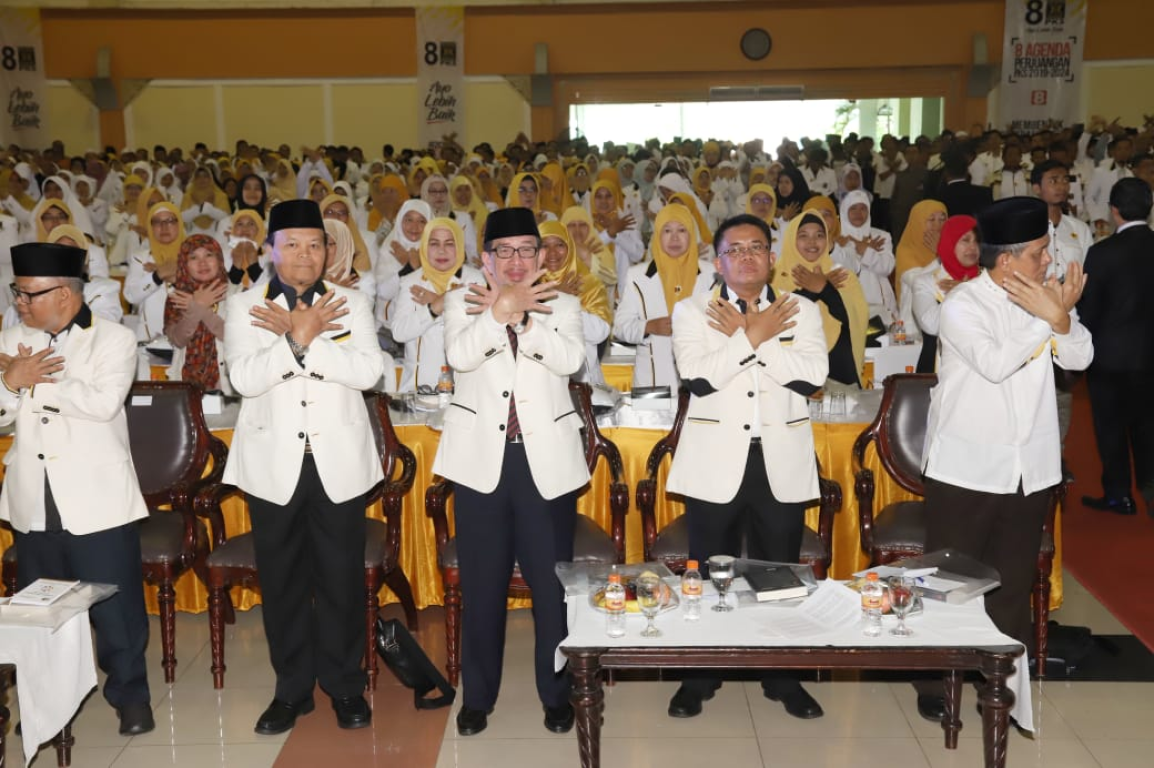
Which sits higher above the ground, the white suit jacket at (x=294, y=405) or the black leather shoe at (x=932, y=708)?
the white suit jacket at (x=294, y=405)

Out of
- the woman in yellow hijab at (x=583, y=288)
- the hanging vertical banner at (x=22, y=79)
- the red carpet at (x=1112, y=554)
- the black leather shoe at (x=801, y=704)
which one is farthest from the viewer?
the hanging vertical banner at (x=22, y=79)

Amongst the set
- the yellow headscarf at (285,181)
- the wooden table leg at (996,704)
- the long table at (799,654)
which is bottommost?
the wooden table leg at (996,704)

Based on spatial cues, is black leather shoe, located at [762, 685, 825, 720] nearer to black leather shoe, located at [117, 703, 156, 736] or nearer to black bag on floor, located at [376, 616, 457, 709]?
black bag on floor, located at [376, 616, 457, 709]

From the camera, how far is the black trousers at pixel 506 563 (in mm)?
3613

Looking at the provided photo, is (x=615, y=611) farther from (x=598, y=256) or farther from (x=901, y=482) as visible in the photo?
(x=598, y=256)

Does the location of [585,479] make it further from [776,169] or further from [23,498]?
[776,169]

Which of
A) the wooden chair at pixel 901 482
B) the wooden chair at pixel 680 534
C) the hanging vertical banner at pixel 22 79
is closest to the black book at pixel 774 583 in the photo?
the wooden chair at pixel 680 534

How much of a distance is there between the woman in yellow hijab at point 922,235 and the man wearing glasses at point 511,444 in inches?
140

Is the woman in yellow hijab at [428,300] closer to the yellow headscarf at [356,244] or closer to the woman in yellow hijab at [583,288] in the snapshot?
the woman in yellow hijab at [583,288]

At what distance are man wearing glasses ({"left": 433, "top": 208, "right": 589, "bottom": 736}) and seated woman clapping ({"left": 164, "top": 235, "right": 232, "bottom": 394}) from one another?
1735 millimetres

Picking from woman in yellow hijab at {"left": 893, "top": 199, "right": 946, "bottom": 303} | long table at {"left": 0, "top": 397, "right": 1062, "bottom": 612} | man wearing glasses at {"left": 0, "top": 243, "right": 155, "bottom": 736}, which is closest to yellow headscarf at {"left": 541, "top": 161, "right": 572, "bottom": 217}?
woman in yellow hijab at {"left": 893, "top": 199, "right": 946, "bottom": 303}

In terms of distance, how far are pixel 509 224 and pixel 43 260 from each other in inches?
55.5

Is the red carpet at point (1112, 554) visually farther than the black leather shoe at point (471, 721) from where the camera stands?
Yes

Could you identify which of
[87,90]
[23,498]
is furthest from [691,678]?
[87,90]
